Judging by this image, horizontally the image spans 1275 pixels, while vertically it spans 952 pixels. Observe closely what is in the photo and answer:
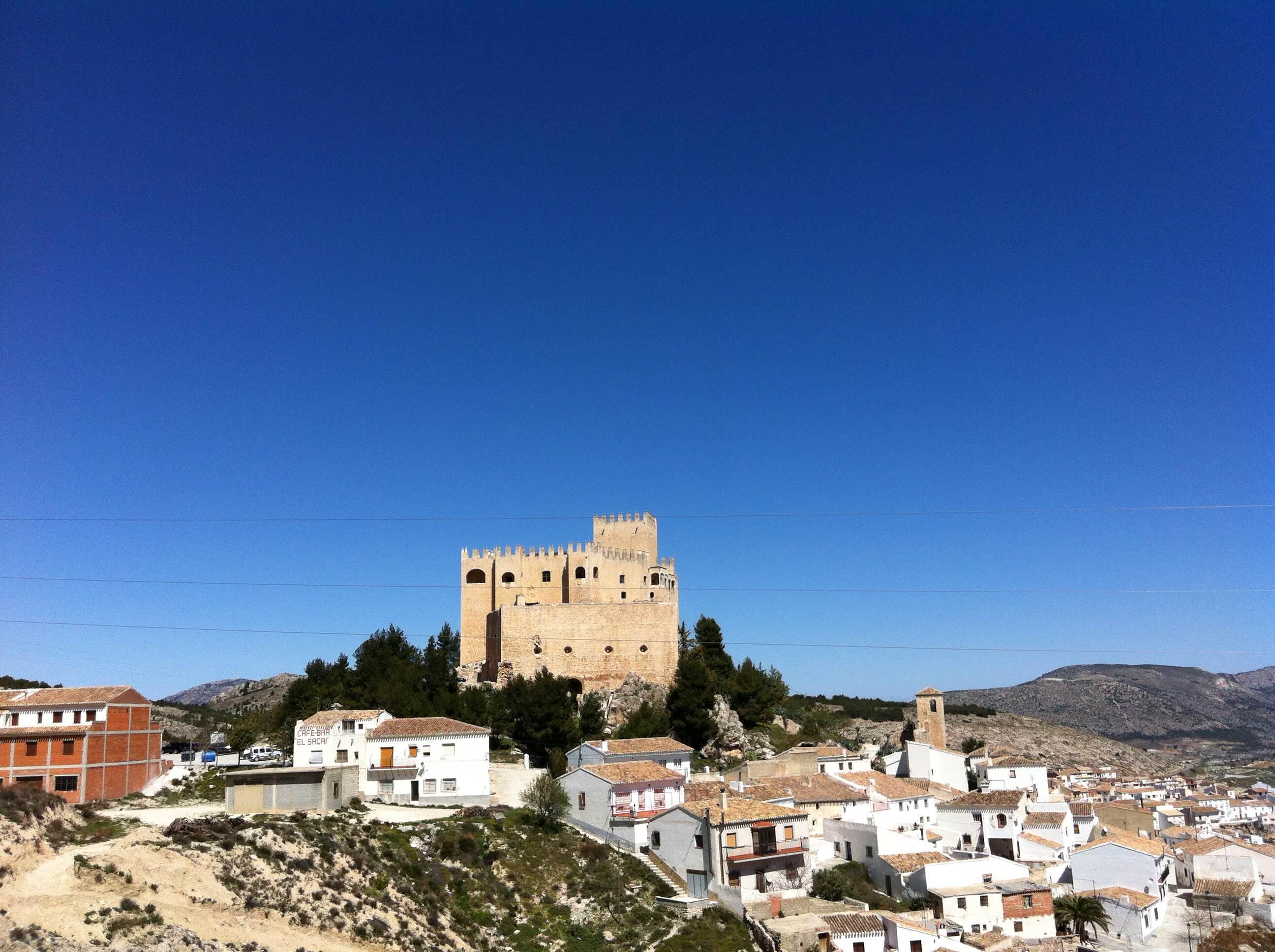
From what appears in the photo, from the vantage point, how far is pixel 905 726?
227ft

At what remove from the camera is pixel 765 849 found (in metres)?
34.6

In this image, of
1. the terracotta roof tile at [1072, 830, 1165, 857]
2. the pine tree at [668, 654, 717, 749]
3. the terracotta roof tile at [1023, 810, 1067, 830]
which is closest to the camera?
the terracotta roof tile at [1072, 830, 1165, 857]

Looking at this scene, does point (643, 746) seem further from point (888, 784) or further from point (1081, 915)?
point (1081, 915)

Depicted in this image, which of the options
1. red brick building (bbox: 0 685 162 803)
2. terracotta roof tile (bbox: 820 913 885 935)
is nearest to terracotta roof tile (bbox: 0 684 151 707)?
red brick building (bbox: 0 685 162 803)

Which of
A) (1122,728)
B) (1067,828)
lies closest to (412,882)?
(1067,828)

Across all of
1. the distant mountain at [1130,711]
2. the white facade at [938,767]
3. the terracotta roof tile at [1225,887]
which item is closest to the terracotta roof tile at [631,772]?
the white facade at [938,767]

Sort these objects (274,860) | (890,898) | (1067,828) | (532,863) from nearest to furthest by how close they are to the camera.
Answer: (274,860) → (532,863) → (890,898) → (1067,828)

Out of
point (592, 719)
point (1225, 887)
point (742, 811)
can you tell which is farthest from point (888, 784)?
point (592, 719)

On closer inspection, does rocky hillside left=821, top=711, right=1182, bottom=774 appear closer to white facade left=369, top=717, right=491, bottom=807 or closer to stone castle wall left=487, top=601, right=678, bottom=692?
stone castle wall left=487, top=601, right=678, bottom=692

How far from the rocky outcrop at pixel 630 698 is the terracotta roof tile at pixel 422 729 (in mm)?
15582

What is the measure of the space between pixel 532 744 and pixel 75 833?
2249cm

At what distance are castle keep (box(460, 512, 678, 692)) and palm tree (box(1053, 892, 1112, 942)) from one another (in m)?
24.9

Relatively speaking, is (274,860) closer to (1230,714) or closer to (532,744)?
(532,744)

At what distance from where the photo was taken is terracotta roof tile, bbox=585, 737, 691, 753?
1700 inches
